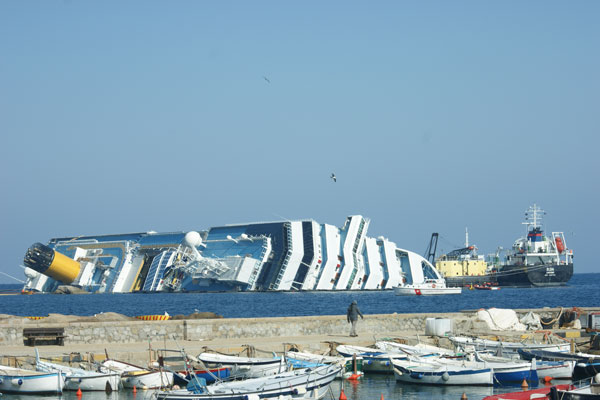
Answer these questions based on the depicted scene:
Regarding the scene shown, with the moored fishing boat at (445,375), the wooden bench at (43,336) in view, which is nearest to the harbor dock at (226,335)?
the wooden bench at (43,336)

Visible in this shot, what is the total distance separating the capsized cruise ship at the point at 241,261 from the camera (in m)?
94.0

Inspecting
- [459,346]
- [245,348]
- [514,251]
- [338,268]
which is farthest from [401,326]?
[514,251]

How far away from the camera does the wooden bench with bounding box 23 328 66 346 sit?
1015 inches

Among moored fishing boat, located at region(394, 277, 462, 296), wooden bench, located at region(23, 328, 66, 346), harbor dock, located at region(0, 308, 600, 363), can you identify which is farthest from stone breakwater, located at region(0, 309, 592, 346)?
moored fishing boat, located at region(394, 277, 462, 296)

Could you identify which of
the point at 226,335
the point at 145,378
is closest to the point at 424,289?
the point at 226,335

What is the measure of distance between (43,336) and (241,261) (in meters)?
71.5

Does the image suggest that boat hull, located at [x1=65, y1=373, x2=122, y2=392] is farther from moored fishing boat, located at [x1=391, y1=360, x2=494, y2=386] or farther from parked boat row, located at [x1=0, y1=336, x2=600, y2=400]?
moored fishing boat, located at [x1=391, y1=360, x2=494, y2=386]

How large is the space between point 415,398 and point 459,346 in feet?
19.4

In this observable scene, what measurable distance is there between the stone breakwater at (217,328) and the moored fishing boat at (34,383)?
5.56m

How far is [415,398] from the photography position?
69.6 feet

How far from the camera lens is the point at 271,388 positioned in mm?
19125

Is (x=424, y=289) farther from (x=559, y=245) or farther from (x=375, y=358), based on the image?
(x=375, y=358)

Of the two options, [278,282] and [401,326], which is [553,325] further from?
[278,282]

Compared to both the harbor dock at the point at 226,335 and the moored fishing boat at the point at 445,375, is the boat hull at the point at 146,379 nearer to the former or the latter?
the harbor dock at the point at 226,335
